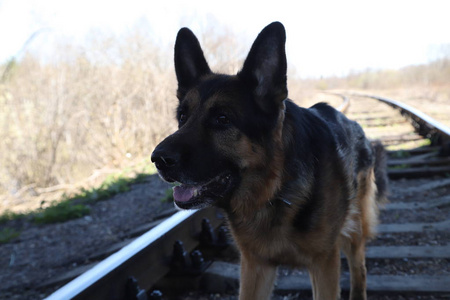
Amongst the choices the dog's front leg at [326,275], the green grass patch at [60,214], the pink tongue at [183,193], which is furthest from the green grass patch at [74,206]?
the dog's front leg at [326,275]

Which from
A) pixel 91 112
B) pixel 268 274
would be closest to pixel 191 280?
pixel 268 274

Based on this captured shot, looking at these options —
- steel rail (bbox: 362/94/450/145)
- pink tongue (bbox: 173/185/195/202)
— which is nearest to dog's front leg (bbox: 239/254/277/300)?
pink tongue (bbox: 173/185/195/202)

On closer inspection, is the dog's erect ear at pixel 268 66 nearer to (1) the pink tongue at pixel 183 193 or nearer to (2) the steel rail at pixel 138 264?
(1) the pink tongue at pixel 183 193

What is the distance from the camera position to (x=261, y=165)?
252 cm

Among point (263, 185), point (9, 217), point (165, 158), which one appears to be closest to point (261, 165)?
point (263, 185)

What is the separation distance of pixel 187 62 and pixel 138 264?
161cm

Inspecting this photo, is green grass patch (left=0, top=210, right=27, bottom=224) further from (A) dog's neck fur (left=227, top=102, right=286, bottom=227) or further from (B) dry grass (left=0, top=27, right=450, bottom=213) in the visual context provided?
(A) dog's neck fur (left=227, top=102, right=286, bottom=227)

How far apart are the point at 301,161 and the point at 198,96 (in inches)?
32.5

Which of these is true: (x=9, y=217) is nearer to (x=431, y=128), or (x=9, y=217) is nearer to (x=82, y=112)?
(x=82, y=112)

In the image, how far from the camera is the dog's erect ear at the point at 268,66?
240 centimetres

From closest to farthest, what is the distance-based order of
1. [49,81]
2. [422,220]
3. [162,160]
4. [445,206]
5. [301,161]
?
[162,160] → [301,161] → [422,220] → [445,206] → [49,81]

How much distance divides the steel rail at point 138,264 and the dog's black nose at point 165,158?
3.25ft

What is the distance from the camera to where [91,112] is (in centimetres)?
1123

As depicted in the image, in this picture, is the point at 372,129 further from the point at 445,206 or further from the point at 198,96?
the point at 198,96
